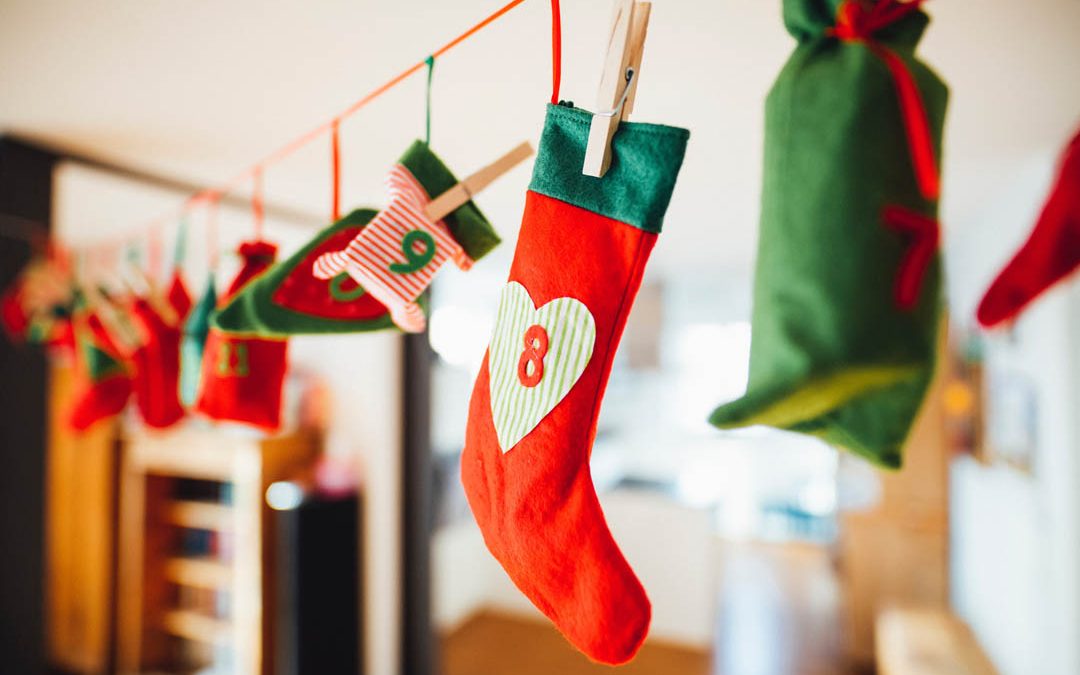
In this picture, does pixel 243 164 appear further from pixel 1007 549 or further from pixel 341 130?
pixel 1007 549

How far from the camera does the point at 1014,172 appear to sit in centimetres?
189

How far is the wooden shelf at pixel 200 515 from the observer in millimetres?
2787

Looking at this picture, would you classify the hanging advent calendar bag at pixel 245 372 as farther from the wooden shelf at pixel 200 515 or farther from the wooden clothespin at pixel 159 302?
the wooden shelf at pixel 200 515

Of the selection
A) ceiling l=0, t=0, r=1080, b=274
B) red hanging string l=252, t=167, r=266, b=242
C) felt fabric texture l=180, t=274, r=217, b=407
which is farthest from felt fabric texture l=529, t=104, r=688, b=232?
felt fabric texture l=180, t=274, r=217, b=407

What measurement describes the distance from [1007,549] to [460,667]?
2.51 metres

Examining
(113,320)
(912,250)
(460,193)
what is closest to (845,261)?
(912,250)

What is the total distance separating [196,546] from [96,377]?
6.66 ft

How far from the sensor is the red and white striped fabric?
65 cm

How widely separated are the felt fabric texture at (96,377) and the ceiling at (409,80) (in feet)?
1.70

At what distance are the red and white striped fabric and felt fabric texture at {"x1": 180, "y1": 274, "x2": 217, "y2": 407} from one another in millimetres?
516

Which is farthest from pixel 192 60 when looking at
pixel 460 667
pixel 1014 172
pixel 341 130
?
pixel 460 667

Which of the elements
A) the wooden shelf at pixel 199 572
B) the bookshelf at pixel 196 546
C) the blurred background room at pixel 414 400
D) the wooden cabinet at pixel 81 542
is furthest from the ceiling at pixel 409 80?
the wooden cabinet at pixel 81 542

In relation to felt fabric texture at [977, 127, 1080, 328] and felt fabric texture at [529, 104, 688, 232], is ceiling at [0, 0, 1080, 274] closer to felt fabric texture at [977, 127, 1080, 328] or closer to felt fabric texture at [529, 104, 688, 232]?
felt fabric texture at [529, 104, 688, 232]

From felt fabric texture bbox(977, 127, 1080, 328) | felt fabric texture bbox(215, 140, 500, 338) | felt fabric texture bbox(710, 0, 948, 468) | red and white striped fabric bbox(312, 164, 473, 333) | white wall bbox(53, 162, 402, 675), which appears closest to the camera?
felt fabric texture bbox(710, 0, 948, 468)
